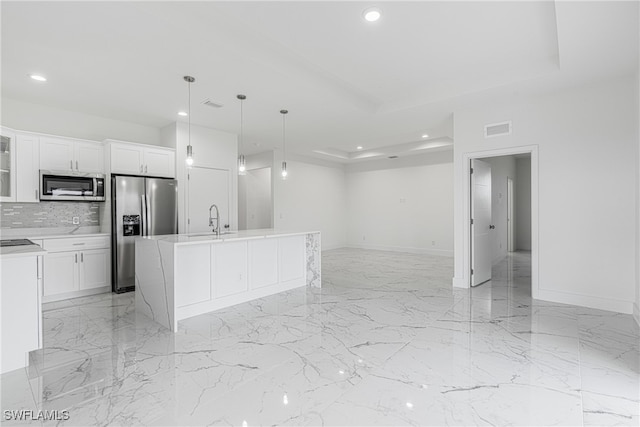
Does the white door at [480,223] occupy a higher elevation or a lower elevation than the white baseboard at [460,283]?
higher

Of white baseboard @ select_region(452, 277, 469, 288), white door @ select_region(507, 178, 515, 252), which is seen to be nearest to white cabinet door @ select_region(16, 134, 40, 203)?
white baseboard @ select_region(452, 277, 469, 288)

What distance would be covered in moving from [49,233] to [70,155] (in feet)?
3.91

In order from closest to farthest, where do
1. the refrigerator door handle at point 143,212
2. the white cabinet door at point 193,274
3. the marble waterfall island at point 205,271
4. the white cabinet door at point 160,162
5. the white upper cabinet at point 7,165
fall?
the marble waterfall island at point 205,271 < the white cabinet door at point 193,274 < the white upper cabinet at point 7,165 < the refrigerator door handle at point 143,212 < the white cabinet door at point 160,162

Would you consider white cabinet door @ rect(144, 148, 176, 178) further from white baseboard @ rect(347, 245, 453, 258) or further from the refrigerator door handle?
white baseboard @ rect(347, 245, 453, 258)

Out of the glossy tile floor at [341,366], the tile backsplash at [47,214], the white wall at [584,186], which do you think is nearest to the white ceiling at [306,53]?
the white wall at [584,186]

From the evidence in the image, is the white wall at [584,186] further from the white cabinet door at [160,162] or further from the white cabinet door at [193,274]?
the white cabinet door at [160,162]

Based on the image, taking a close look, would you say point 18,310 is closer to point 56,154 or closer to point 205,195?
point 56,154

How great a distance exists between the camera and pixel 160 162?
543 centimetres

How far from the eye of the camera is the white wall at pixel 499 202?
24.2 ft

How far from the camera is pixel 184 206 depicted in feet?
18.6

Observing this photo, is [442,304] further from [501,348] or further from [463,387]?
[463,387]

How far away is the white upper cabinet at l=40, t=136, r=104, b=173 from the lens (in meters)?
4.51

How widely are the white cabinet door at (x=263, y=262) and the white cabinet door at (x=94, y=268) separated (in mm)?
2331

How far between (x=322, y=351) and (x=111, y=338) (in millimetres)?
2053
